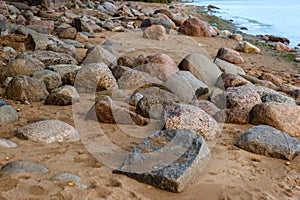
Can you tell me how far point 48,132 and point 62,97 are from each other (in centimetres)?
127

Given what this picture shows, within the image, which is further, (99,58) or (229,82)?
(99,58)

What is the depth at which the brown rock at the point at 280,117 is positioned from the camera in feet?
15.7

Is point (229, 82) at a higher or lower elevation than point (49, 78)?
lower

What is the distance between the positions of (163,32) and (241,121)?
6.61 m

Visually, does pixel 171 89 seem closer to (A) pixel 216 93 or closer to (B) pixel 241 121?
(A) pixel 216 93

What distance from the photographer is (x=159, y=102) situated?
488 cm

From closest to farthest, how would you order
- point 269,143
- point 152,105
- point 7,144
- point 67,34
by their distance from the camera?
point 7,144 → point 269,143 → point 152,105 → point 67,34

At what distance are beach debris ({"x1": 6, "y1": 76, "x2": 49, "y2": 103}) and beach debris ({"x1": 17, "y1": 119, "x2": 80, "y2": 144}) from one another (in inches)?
46.3

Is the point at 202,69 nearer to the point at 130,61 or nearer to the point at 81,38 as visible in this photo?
the point at 130,61

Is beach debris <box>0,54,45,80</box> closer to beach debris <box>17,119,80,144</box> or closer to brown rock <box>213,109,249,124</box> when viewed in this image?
beach debris <box>17,119,80,144</box>

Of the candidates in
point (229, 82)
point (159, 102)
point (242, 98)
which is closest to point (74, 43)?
point (229, 82)

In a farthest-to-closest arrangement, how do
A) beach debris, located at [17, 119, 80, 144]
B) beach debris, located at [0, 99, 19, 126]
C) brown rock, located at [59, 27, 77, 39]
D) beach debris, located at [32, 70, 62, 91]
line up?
brown rock, located at [59, 27, 77, 39] < beach debris, located at [32, 70, 62, 91] < beach debris, located at [0, 99, 19, 126] < beach debris, located at [17, 119, 80, 144]

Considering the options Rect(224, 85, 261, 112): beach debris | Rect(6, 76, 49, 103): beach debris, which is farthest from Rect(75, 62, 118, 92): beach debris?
Rect(224, 85, 261, 112): beach debris

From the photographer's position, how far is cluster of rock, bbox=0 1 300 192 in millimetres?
3352
